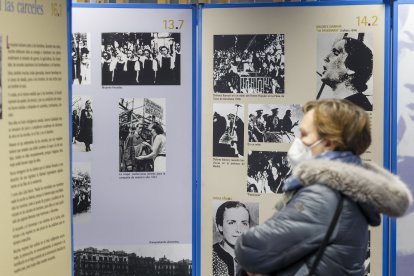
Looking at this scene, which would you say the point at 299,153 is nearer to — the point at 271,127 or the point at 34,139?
the point at 34,139

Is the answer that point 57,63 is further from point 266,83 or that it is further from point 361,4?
point 361,4

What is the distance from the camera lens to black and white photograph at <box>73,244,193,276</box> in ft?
15.8

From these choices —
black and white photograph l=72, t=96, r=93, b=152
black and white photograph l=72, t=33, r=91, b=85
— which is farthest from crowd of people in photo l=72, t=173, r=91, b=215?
black and white photograph l=72, t=33, r=91, b=85

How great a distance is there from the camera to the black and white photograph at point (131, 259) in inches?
189

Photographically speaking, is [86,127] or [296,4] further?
[86,127]

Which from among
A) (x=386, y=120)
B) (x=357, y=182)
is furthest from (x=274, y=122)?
(x=357, y=182)

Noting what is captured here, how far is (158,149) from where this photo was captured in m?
4.73

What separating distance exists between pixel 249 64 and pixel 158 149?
87 cm

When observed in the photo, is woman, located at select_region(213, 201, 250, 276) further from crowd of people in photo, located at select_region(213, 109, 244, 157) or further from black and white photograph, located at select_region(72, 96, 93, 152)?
black and white photograph, located at select_region(72, 96, 93, 152)

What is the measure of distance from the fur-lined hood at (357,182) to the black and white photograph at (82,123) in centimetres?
236

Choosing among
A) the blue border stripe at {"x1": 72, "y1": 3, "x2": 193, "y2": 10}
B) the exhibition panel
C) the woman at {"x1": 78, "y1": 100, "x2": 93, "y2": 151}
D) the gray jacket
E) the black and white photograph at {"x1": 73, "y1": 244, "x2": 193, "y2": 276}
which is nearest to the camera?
the gray jacket

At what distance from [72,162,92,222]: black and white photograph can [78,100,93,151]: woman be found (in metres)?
0.15

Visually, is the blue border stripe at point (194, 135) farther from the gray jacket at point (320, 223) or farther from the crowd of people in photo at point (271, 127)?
the gray jacket at point (320, 223)

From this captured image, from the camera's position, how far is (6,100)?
282 centimetres
